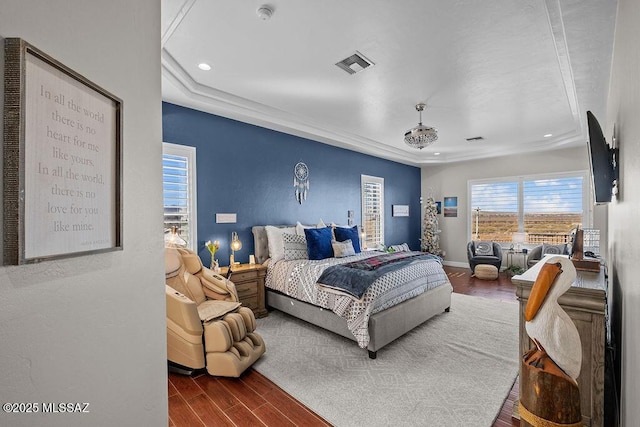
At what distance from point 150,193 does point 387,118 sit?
4.15 metres

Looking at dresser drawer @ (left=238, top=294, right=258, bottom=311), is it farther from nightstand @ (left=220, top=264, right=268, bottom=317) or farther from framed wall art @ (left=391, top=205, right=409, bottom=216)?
framed wall art @ (left=391, top=205, right=409, bottom=216)

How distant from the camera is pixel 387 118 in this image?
15.1 feet

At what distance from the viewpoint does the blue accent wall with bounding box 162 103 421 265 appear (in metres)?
3.88

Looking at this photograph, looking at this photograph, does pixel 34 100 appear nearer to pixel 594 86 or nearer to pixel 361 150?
pixel 594 86

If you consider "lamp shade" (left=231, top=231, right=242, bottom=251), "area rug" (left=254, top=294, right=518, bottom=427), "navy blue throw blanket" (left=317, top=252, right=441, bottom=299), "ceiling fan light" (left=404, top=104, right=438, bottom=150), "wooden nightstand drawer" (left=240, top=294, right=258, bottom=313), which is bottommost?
"area rug" (left=254, top=294, right=518, bottom=427)

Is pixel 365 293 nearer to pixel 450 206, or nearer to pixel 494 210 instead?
pixel 494 210

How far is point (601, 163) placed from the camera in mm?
1860

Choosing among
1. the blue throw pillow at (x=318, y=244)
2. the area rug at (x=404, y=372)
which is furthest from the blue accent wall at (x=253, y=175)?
the area rug at (x=404, y=372)

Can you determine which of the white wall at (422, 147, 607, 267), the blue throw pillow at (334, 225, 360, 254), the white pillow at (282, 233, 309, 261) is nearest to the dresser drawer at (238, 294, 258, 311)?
the white pillow at (282, 233, 309, 261)

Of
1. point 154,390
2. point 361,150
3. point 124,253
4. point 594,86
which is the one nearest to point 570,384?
point 154,390

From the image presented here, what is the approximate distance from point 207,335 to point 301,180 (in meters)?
3.10

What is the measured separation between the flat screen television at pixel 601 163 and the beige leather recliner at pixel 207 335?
287 cm

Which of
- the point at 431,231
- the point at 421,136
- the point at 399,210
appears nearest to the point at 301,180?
the point at 421,136

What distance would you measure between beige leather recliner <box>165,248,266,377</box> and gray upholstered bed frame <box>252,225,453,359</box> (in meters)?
0.79
